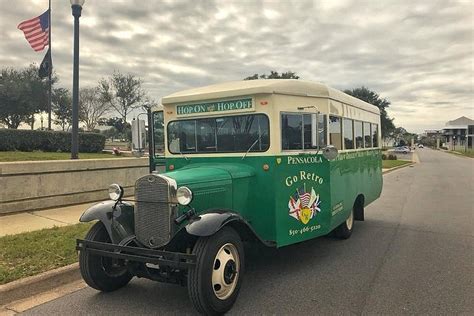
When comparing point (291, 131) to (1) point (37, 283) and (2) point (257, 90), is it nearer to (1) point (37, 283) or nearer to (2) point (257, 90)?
(2) point (257, 90)

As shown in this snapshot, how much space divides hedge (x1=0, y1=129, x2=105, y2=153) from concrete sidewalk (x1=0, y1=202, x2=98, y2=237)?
8949 millimetres

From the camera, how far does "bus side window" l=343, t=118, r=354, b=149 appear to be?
6.97 m

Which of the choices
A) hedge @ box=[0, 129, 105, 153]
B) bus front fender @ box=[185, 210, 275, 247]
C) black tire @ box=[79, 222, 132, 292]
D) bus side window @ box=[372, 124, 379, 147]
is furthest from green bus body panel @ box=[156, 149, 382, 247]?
hedge @ box=[0, 129, 105, 153]

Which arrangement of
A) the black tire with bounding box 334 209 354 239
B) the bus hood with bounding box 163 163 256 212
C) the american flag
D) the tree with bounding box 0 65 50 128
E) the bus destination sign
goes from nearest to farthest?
the bus hood with bounding box 163 163 256 212 → the bus destination sign → the black tire with bounding box 334 209 354 239 → the american flag → the tree with bounding box 0 65 50 128

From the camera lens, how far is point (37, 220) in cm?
805

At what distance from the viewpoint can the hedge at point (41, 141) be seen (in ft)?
54.4

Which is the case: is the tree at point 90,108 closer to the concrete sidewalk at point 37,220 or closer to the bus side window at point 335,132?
the concrete sidewalk at point 37,220

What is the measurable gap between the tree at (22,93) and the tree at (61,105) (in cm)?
682

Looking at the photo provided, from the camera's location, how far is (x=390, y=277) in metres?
5.36

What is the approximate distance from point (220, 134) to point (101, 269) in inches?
88.9

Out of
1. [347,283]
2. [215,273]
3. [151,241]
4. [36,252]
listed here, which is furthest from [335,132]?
[36,252]

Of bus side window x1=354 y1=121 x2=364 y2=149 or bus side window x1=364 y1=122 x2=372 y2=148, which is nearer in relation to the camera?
bus side window x1=354 y1=121 x2=364 y2=149

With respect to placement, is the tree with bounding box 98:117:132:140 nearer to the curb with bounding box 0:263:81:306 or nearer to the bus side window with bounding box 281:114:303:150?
the curb with bounding box 0:263:81:306

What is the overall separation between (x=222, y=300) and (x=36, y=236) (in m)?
3.89
